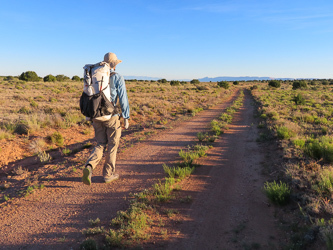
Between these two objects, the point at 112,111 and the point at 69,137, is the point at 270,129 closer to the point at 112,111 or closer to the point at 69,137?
the point at 112,111

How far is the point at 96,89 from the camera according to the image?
394 centimetres

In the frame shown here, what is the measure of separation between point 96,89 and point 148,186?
7.64 feet

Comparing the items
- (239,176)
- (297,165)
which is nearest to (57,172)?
(239,176)

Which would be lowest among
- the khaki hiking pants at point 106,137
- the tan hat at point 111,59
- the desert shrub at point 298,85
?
the khaki hiking pants at point 106,137

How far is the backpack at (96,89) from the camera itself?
391 centimetres

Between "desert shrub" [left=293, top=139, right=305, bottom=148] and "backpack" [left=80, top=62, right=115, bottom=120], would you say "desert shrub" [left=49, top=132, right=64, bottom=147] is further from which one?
"desert shrub" [left=293, top=139, right=305, bottom=148]

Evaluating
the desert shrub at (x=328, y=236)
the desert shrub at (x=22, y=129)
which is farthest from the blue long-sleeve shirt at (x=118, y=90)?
the desert shrub at (x=22, y=129)

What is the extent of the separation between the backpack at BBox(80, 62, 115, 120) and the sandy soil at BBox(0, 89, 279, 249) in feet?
5.65

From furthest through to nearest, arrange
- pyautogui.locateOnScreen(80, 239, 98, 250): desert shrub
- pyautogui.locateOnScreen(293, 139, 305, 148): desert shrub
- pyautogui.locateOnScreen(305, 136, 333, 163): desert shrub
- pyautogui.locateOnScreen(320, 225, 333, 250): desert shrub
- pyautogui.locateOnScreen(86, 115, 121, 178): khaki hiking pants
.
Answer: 1. pyautogui.locateOnScreen(293, 139, 305, 148): desert shrub
2. pyautogui.locateOnScreen(305, 136, 333, 163): desert shrub
3. pyautogui.locateOnScreen(86, 115, 121, 178): khaki hiking pants
4. pyautogui.locateOnScreen(80, 239, 98, 250): desert shrub
5. pyautogui.locateOnScreen(320, 225, 333, 250): desert shrub

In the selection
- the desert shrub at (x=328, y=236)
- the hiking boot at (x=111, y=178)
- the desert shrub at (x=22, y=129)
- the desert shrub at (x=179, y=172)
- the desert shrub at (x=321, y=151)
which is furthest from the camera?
Result: the desert shrub at (x=22, y=129)

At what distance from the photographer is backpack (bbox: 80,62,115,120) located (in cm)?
391

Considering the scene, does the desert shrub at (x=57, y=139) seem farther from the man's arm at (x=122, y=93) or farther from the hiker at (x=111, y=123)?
the man's arm at (x=122, y=93)

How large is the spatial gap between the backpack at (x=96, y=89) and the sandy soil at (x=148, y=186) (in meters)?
1.72

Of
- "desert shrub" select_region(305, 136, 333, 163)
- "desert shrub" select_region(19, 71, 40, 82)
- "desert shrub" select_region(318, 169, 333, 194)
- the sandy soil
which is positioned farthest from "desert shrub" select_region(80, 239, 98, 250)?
"desert shrub" select_region(19, 71, 40, 82)
